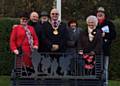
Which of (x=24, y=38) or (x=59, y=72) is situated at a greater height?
(x=24, y=38)

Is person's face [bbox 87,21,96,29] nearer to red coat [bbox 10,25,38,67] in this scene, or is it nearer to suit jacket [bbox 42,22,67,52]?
suit jacket [bbox 42,22,67,52]

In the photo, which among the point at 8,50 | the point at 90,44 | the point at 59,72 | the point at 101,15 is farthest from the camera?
the point at 8,50

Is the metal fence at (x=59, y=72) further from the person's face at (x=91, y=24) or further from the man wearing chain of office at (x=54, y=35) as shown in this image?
the man wearing chain of office at (x=54, y=35)

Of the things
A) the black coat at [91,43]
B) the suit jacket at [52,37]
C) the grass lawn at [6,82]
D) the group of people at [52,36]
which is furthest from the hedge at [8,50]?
the black coat at [91,43]

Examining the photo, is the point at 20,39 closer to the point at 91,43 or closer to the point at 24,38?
the point at 24,38

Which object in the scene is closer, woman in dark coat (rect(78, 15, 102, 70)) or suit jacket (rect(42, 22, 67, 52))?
woman in dark coat (rect(78, 15, 102, 70))

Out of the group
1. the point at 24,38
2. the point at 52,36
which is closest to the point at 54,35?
the point at 52,36

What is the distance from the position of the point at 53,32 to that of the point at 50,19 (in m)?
0.44

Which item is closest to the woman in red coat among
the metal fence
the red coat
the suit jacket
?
the red coat

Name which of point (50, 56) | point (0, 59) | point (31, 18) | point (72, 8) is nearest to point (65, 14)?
point (72, 8)

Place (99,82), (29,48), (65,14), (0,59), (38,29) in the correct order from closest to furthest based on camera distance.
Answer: (99,82), (29,48), (38,29), (0,59), (65,14)

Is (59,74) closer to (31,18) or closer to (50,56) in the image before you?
(50,56)

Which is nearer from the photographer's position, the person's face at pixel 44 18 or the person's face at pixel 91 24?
the person's face at pixel 91 24

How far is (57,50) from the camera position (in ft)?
29.6
